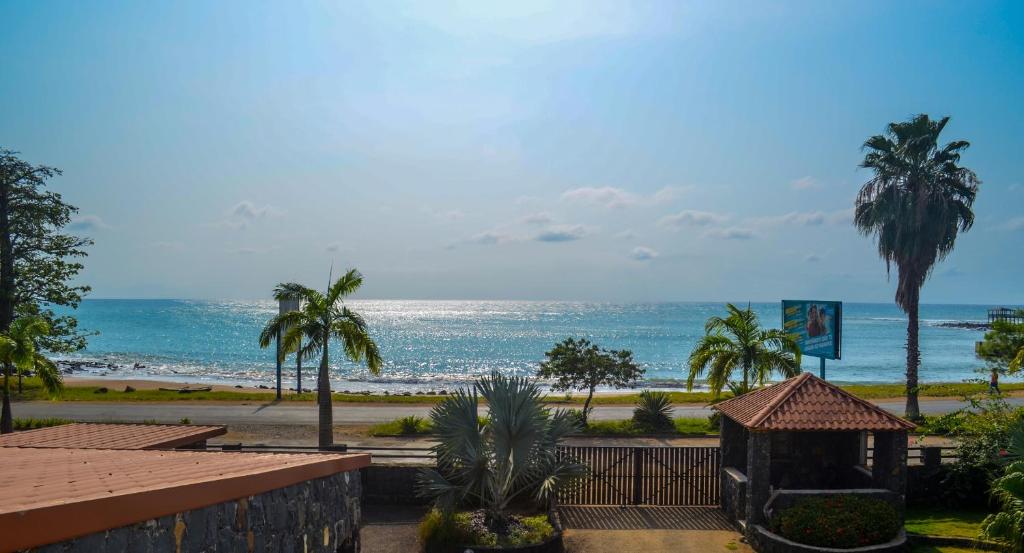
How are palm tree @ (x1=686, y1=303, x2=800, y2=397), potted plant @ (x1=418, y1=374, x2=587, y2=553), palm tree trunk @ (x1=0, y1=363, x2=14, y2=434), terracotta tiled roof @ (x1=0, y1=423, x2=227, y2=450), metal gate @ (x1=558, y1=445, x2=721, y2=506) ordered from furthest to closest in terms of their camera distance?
palm tree @ (x1=686, y1=303, x2=800, y2=397) → palm tree trunk @ (x1=0, y1=363, x2=14, y2=434) → metal gate @ (x1=558, y1=445, x2=721, y2=506) → potted plant @ (x1=418, y1=374, x2=587, y2=553) → terracotta tiled roof @ (x1=0, y1=423, x2=227, y2=450)

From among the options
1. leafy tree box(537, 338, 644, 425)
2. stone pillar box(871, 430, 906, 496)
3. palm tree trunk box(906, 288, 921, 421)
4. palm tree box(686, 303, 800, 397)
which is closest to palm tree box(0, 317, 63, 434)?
leafy tree box(537, 338, 644, 425)

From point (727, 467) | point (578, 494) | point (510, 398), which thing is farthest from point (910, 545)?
point (510, 398)

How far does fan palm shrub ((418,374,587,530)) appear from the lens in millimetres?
13906

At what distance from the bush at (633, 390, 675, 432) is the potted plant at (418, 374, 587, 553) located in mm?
12341

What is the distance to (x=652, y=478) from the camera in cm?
1848

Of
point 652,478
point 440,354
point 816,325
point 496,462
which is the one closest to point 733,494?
point 652,478

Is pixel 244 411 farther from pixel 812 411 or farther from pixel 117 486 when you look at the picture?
pixel 117 486

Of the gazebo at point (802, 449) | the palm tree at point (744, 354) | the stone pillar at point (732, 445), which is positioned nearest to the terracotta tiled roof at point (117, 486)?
the gazebo at point (802, 449)

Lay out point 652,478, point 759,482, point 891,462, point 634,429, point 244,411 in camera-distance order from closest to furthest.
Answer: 1. point 759,482
2. point 891,462
3. point 652,478
4. point 634,429
5. point 244,411

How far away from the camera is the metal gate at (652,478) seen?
1817 centimetres

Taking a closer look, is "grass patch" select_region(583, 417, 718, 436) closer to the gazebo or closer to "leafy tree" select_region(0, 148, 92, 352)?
the gazebo

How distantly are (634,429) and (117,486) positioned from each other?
23.9 m

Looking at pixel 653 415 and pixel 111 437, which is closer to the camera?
pixel 111 437

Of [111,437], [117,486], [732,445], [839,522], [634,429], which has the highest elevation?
[117,486]
